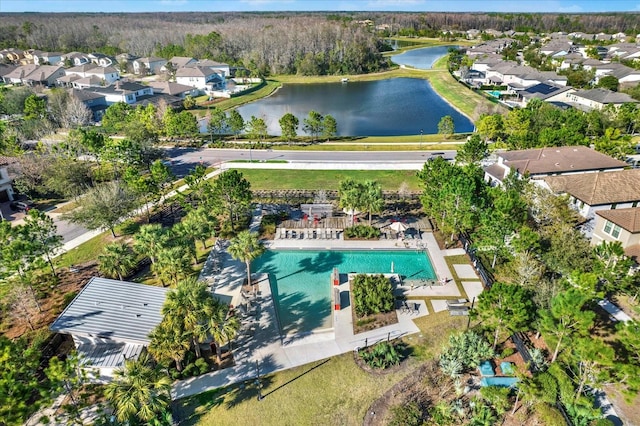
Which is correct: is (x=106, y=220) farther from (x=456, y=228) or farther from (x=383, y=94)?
(x=383, y=94)

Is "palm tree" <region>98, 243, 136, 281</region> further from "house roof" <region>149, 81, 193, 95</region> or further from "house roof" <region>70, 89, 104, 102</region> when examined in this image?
"house roof" <region>149, 81, 193, 95</region>

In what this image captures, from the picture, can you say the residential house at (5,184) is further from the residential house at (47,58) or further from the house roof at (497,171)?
the residential house at (47,58)

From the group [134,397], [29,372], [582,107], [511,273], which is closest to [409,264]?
[511,273]

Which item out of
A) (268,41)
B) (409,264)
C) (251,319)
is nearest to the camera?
(251,319)

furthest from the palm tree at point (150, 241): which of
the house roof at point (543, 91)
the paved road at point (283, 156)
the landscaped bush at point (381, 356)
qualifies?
the house roof at point (543, 91)

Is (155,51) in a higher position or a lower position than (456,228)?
higher

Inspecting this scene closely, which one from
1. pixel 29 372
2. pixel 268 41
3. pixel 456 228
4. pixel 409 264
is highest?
pixel 268 41

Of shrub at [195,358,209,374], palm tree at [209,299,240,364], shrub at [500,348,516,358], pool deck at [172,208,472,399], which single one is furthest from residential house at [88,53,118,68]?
shrub at [500,348,516,358]
